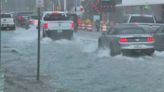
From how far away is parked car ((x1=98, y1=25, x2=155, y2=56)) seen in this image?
71.9 ft

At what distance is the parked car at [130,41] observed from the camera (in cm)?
2192

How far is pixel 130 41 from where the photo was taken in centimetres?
2192

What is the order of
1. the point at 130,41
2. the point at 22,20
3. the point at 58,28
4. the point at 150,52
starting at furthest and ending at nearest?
1. the point at 22,20
2. the point at 58,28
3. the point at 150,52
4. the point at 130,41

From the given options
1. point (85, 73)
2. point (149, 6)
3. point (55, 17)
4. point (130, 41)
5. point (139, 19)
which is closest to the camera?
point (85, 73)

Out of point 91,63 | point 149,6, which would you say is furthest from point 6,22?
point 91,63

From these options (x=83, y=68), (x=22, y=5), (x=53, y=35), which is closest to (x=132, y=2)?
(x=53, y=35)

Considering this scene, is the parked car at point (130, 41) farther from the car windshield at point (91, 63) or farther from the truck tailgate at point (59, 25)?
the truck tailgate at point (59, 25)

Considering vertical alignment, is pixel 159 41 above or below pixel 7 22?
above

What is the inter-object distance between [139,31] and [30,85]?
949cm

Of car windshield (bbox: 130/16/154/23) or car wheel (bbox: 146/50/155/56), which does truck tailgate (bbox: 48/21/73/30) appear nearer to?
car windshield (bbox: 130/16/154/23)

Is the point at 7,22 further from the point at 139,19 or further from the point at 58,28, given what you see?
the point at 139,19

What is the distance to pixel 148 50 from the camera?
22.2 m

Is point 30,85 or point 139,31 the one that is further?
point 139,31

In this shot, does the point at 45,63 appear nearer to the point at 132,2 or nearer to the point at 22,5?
the point at 132,2
